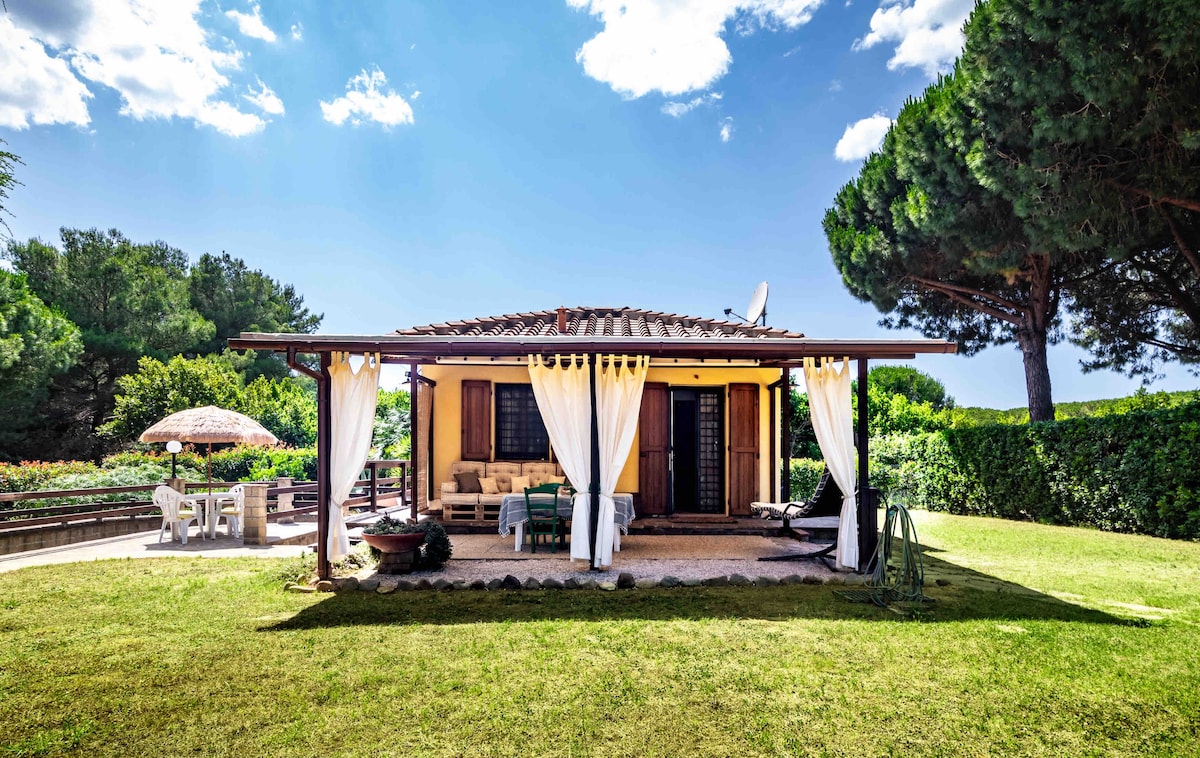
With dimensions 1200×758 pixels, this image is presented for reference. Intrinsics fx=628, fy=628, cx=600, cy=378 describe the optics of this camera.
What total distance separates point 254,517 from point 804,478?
423 inches

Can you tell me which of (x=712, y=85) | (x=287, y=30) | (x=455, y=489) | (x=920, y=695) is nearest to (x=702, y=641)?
(x=920, y=695)

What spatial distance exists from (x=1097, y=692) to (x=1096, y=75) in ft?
29.8

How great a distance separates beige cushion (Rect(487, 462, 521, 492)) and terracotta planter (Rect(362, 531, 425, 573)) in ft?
11.4

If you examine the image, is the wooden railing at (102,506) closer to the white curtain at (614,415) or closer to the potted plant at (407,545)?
the potted plant at (407,545)

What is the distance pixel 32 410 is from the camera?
1980 centimetres

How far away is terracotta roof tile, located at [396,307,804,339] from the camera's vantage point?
921 centimetres

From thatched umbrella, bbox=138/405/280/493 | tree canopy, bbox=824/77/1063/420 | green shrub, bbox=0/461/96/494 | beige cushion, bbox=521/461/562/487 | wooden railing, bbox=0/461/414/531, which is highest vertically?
tree canopy, bbox=824/77/1063/420

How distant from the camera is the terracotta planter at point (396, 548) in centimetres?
626

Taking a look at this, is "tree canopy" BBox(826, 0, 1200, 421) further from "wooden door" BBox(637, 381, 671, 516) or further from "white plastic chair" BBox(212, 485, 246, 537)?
"white plastic chair" BBox(212, 485, 246, 537)

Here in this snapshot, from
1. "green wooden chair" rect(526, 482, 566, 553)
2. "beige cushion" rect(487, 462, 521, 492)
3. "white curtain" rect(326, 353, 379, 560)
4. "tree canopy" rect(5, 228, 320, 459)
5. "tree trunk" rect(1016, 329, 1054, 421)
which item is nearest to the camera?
"white curtain" rect(326, 353, 379, 560)

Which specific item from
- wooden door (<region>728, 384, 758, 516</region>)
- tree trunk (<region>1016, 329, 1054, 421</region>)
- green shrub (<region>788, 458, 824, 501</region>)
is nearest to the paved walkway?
wooden door (<region>728, 384, 758, 516</region>)

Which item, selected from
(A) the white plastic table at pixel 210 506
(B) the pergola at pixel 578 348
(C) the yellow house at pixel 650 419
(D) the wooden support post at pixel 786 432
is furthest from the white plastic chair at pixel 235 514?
(D) the wooden support post at pixel 786 432

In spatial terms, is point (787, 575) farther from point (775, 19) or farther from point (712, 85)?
point (712, 85)

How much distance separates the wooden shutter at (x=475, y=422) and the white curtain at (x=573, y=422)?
3701 millimetres
